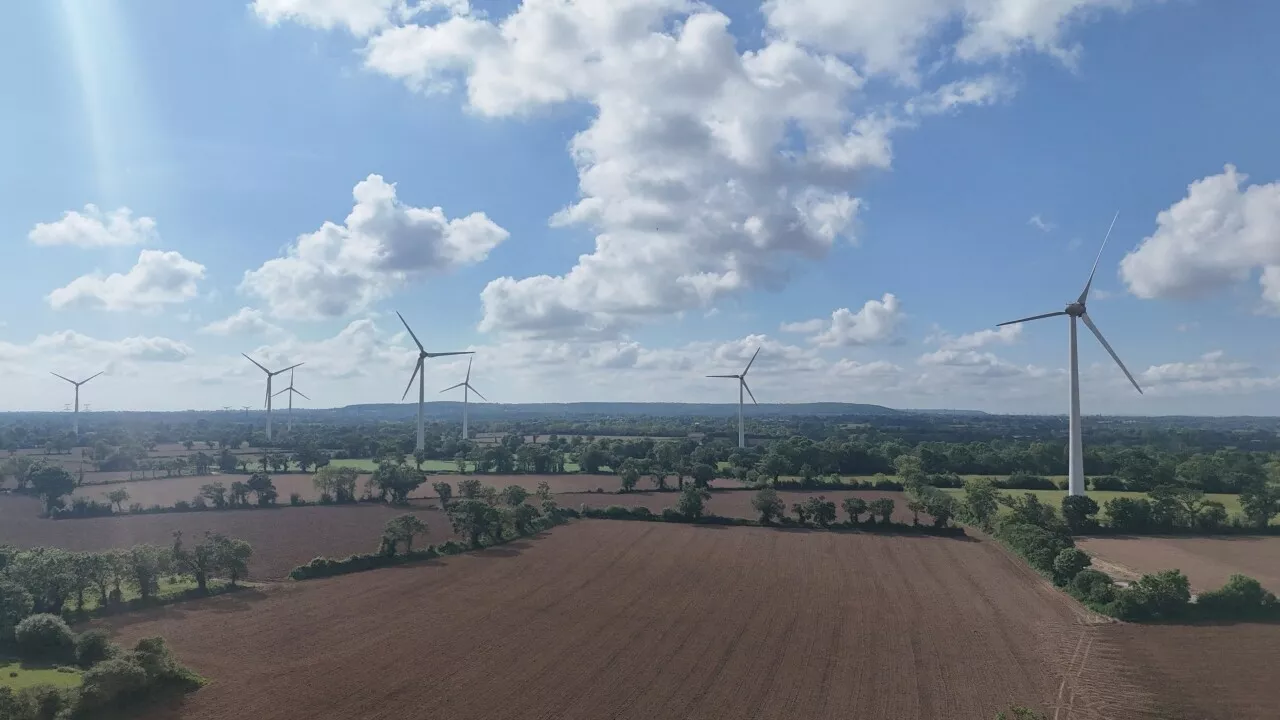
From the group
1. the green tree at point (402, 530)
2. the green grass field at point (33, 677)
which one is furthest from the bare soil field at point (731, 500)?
the green grass field at point (33, 677)

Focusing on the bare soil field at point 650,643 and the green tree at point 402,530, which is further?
the green tree at point 402,530

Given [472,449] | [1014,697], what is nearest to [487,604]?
[1014,697]

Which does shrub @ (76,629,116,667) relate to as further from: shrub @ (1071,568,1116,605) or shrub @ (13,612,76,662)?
shrub @ (1071,568,1116,605)

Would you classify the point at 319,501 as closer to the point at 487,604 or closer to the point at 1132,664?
the point at 487,604

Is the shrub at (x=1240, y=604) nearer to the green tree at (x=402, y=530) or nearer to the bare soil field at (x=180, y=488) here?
the green tree at (x=402, y=530)

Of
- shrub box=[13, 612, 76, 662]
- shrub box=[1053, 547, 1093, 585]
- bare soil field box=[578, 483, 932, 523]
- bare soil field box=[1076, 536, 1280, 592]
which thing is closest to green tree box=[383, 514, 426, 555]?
shrub box=[13, 612, 76, 662]

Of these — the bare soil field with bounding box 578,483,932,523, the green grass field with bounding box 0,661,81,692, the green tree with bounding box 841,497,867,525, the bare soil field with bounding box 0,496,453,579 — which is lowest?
the bare soil field with bounding box 0,496,453,579
